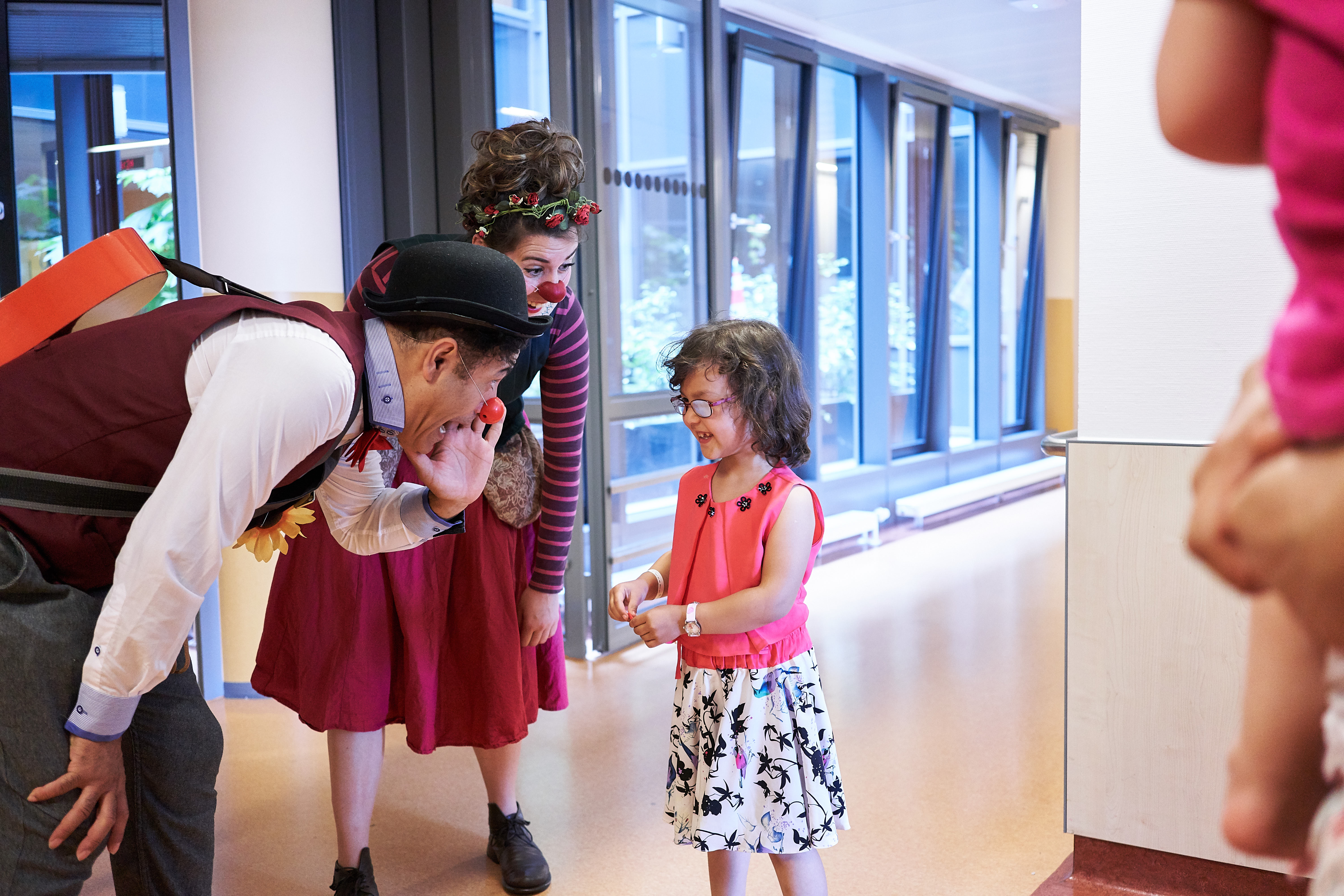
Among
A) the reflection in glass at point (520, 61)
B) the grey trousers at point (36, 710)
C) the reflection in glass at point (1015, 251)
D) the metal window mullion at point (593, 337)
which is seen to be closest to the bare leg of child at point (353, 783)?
the grey trousers at point (36, 710)

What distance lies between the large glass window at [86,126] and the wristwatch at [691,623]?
2.46 meters

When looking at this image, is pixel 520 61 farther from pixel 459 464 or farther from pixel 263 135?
pixel 459 464

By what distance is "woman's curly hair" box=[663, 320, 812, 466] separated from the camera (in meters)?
1.80

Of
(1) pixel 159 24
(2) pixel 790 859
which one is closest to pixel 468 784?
(2) pixel 790 859

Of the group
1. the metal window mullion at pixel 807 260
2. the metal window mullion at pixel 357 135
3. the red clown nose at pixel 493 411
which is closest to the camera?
the red clown nose at pixel 493 411

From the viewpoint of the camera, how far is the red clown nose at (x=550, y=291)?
1.97 meters

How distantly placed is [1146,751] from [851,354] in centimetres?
516

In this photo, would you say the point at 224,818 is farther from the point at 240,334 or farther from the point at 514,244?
the point at 240,334

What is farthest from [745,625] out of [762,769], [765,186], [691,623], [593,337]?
[765,186]

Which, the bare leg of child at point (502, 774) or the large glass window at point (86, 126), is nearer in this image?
the bare leg of child at point (502, 774)

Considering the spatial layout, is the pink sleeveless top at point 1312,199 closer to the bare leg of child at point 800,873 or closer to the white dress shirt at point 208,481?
the white dress shirt at point 208,481

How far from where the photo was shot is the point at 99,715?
3.93ft

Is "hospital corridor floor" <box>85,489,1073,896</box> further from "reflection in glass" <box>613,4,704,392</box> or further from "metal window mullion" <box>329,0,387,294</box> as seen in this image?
"metal window mullion" <box>329,0,387,294</box>

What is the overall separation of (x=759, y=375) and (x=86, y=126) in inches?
113
